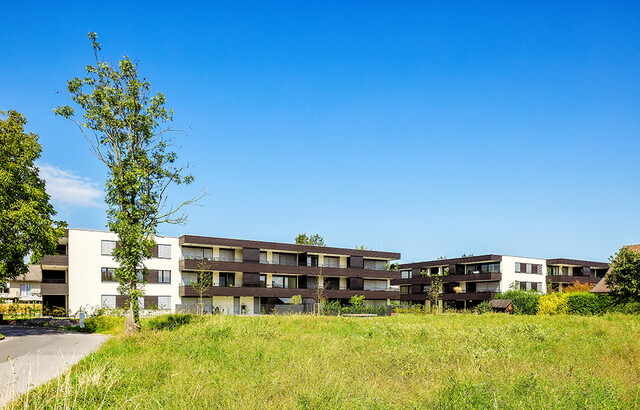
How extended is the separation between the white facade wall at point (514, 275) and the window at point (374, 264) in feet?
48.9

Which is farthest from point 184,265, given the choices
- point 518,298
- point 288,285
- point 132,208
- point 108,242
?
point 518,298

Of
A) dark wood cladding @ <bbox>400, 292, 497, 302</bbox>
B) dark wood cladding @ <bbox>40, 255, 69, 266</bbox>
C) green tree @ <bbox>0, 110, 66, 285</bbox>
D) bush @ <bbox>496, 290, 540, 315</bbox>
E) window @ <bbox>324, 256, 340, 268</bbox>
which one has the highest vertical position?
green tree @ <bbox>0, 110, 66, 285</bbox>

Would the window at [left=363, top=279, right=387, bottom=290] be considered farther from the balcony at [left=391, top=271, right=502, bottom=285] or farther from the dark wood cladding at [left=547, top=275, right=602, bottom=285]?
the dark wood cladding at [left=547, top=275, right=602, bottom=285]

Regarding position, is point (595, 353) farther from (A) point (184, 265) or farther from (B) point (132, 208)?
(A) point (184, 265)

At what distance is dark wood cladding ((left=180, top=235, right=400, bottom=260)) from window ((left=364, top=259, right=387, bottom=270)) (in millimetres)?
1628

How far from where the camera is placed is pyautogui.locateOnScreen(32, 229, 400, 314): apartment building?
4081cm

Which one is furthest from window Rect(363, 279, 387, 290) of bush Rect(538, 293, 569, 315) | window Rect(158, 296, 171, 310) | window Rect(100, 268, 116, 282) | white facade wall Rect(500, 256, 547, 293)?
window Rect(100, 268, 116, 282)

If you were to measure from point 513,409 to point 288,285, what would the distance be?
146 ft

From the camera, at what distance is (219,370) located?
10766 mm

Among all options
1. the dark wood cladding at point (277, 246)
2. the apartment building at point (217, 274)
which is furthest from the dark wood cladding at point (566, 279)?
the apartment building at point (217, 274)

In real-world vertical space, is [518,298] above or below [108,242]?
below

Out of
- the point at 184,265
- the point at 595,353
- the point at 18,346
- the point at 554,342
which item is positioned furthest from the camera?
the point at 184,265

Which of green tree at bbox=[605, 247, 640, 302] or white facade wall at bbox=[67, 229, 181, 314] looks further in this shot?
white facade wall at bbox=[67, 229, 181, 314]

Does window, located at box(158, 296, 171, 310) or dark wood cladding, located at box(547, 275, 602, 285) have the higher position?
dark wood cladding, located at box(547, 275, 602, 285)
